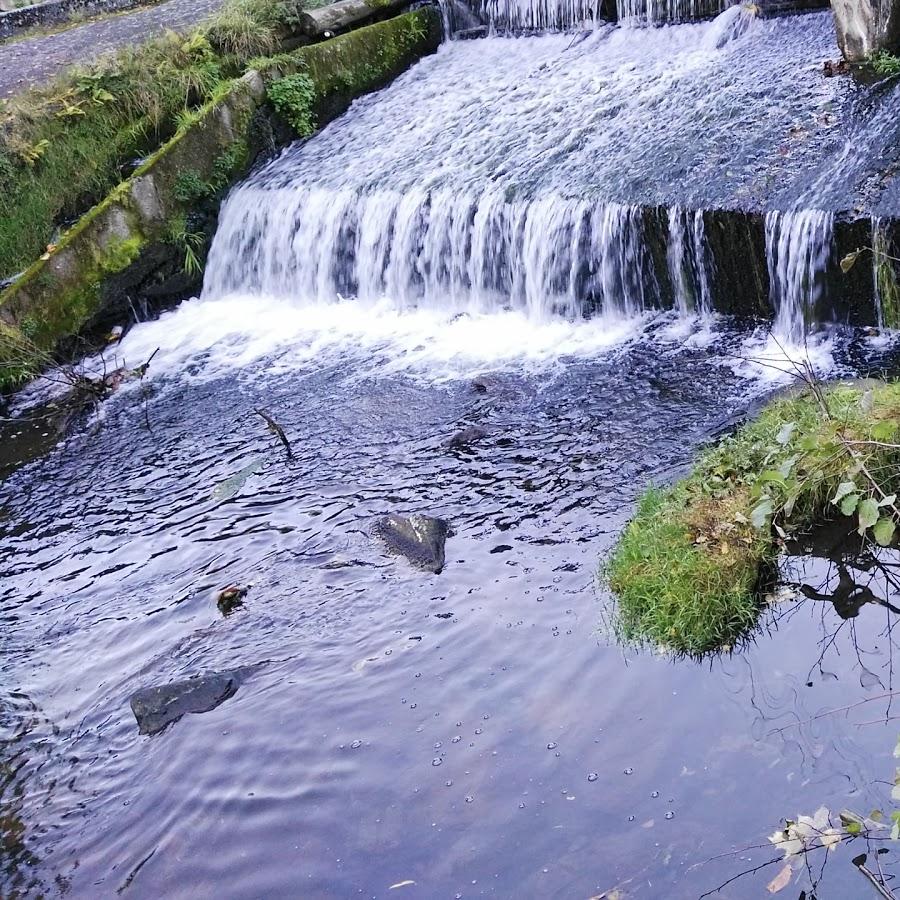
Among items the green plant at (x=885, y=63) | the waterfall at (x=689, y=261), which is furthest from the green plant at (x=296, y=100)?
the green plant at (x=885, y=63)

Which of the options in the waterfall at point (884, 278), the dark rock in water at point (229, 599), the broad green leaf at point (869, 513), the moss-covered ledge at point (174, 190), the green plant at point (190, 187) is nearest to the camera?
the broad green leaf at point (869, 513)

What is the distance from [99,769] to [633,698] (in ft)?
8.34

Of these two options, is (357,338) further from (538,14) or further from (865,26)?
(538,14)

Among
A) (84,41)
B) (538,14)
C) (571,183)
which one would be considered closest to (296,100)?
(538,14)

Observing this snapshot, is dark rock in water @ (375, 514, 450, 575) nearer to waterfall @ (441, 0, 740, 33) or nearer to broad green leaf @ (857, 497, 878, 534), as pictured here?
broad green leaf @ (857, 497, 878, 534)

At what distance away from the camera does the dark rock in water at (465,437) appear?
24.1ft

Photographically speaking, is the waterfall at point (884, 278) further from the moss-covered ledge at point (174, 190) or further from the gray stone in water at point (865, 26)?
the moss-covered ledge at point (174, 190)

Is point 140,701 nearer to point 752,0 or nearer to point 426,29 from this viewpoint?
point 752,0

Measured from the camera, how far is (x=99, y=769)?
4824 mm

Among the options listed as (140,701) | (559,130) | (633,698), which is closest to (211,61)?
(559,130)

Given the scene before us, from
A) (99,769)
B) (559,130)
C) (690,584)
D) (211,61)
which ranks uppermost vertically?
(211,61)

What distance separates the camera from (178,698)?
5.14 m

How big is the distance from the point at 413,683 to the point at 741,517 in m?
1.92

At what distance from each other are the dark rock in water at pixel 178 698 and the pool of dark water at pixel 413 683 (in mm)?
76
